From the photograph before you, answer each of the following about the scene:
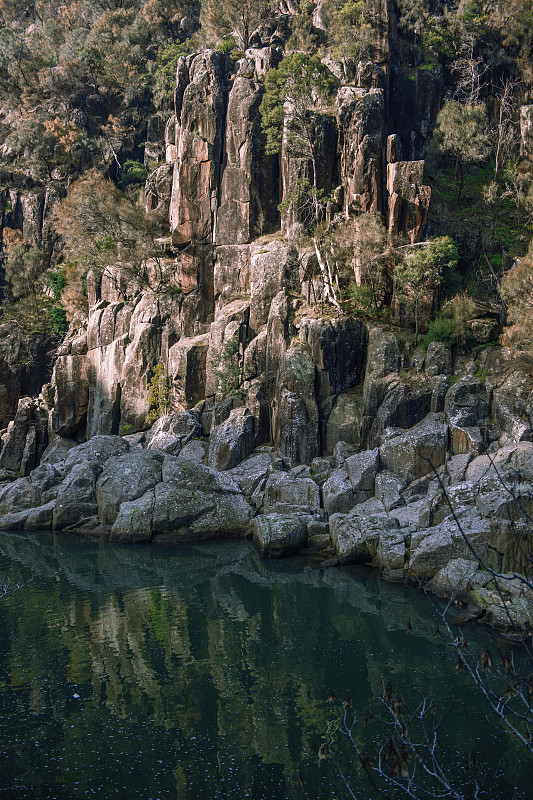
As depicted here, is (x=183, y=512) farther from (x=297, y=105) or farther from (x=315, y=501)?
(x=297, y=105)

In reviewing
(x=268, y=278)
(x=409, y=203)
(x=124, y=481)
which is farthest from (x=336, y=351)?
(x=124, y=481)

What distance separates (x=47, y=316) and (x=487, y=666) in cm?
5495

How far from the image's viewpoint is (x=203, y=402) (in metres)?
41.9

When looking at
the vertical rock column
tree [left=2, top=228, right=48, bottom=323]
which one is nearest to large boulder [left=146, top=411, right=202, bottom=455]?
the vertical rock column

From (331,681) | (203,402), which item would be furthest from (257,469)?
(331,681)

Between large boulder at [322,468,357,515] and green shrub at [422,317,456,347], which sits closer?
large boulder at [322,468,357,515]

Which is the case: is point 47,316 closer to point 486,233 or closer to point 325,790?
point 486,233

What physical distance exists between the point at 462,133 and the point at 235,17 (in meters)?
23.2

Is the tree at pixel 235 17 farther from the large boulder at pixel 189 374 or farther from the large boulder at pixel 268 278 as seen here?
the large boulder at pixel 189 374

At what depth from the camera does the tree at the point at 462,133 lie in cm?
4703

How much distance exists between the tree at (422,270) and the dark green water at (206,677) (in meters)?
18.1

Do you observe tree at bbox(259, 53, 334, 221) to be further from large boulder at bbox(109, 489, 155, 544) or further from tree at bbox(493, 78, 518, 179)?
large boulder at bbox(109, 489, 155, 544)

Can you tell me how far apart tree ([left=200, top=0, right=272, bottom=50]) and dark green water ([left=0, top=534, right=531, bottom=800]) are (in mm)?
47278

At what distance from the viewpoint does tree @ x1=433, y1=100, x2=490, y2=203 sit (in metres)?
47.0
